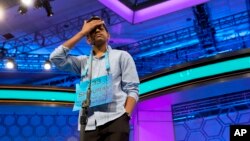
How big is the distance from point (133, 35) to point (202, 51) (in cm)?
211

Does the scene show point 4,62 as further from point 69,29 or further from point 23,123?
point 23,123

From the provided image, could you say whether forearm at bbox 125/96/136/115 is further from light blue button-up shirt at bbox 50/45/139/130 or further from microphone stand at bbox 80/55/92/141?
microphone stand at bbox 80/55/92/141

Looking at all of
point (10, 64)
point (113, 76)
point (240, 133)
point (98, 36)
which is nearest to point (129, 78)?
point (113, 76)

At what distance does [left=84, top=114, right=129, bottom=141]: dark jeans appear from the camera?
55.0 inches

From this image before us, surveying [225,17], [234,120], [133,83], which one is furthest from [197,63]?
[225,17]

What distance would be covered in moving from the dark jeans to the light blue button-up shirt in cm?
2

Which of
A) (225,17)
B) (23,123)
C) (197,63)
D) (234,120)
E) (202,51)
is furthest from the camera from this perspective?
(202,51)

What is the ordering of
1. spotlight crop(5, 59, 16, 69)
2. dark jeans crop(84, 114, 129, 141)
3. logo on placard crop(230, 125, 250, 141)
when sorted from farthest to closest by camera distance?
spotlight crop(5, 59, 16, 69), logo on placard crop(230, 125, 250, 141), dark jeans crop(84, 114, 129, 141)

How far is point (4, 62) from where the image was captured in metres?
10.1

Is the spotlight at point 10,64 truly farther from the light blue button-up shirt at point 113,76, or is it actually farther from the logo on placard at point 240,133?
the light blue button-up shirt at point 113,76

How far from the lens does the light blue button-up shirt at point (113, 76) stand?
144 cm

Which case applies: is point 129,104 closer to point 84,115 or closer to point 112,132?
point 112,132

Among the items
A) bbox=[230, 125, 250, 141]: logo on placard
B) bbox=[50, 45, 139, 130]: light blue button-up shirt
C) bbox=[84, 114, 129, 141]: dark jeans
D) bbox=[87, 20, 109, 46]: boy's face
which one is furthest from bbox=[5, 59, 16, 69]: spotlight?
bbox=[84, 114, 129, 141]: dark jeans

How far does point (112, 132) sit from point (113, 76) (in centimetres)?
27
